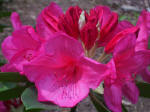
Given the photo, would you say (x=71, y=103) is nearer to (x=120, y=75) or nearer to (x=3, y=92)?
(x=120, y=75)

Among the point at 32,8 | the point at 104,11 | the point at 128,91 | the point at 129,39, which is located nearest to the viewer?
the point at 129,39

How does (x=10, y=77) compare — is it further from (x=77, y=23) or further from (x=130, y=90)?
(x=130, y=90)

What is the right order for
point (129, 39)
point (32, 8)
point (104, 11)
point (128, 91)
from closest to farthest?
point (129, 39) < point (128, 91) < point (104, 11) < point (32, 8)

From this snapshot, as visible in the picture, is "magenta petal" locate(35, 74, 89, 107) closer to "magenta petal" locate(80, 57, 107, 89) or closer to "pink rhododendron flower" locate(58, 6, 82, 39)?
"magenta petal" locate(80, 57, 107, 89)

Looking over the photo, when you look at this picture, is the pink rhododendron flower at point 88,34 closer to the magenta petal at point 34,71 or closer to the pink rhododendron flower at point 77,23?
the pink rhododendron flower at point 77,23

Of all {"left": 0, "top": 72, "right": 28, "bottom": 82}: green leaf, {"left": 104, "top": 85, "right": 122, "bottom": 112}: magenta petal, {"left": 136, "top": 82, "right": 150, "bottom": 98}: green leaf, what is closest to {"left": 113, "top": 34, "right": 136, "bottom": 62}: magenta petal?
{"left": 104, "top": 85, "right": 122, "bottom": 112}: magenta petal

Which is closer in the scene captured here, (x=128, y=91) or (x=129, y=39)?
(x=129, y=39)

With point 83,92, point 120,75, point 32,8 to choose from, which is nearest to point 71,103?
point 83,92
